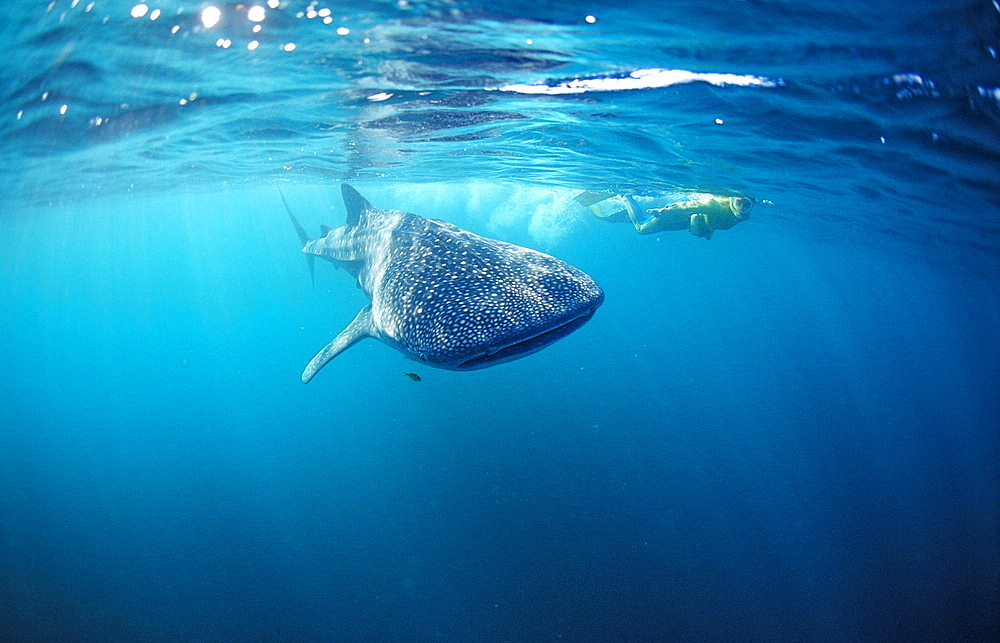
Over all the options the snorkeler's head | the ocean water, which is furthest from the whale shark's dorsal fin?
the snorkeler's head

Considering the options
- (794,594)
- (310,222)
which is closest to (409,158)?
(794,594)

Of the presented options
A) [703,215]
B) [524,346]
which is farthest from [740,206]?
[524,346]

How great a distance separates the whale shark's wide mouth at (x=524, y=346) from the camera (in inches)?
146

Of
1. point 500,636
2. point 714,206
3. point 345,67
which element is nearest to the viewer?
point 345,67

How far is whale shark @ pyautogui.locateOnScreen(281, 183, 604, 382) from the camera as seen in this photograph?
3.68 m

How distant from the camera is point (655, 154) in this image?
13.7 m

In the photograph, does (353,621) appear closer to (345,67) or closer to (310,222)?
(345,67)

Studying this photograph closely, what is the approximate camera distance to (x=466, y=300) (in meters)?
4.16

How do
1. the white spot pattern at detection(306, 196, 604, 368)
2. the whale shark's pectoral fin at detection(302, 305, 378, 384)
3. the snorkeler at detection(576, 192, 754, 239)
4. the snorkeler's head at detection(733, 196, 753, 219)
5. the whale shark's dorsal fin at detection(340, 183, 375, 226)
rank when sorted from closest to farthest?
the white spot pattern at detection(306, 196, 604, 368) < the whale shark's pectoral fin at detection(302, 305, 378, 384) < the whale shark's dorsal fin at detection(340, 183, 375, 226) < the snorkeler's head at detection(733, 196, 753, 219) < the snorkeler at detection(576, 192, 754, 239)

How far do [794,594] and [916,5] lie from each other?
42.4 feet

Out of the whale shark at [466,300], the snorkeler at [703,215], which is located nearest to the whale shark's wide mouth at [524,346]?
the whale shark at [466,300]

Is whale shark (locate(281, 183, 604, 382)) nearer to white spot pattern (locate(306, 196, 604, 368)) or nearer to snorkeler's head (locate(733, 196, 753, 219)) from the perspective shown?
white spot pattern (locate(306, 196, 604, 368))

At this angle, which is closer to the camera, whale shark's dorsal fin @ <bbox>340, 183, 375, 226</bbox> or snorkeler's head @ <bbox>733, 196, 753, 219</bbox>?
whale shark's dorsal fin @ <bbox>340, 183, 375, 226</bbox>

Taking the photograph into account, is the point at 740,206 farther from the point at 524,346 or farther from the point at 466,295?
the point at 524,346
